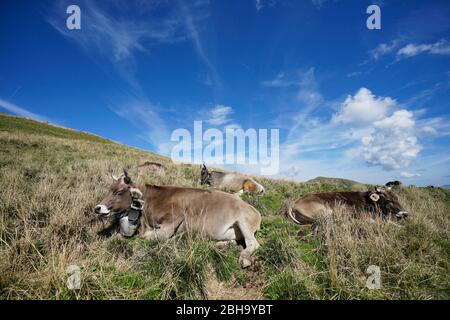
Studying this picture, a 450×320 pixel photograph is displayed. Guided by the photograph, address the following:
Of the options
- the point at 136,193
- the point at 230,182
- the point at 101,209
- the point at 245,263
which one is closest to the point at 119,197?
the point at 136,193

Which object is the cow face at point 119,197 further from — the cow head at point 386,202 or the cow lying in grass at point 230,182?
the cow lying in grass at point 230,182

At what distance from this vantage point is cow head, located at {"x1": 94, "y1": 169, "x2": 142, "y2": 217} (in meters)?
6.71

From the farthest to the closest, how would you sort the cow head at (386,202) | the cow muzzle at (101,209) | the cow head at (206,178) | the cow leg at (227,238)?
the cow head at (206,178) → the cow head at (386,202) → the cow muzzle at (101,209) → the cow leg at (227,238)

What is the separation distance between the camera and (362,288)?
3.87 metres

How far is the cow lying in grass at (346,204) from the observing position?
848 cm

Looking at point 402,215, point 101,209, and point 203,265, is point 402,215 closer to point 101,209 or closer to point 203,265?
point 203,265

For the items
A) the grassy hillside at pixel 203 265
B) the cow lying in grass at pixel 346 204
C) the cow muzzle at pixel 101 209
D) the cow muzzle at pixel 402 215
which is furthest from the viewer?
the cow lying in grass at pixel 346 204

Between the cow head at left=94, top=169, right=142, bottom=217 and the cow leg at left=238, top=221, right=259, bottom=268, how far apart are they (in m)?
2.91

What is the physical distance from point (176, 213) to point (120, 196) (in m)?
1.66

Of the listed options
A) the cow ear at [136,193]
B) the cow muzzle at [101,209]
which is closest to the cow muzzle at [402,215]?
the cow ear at [136,193]

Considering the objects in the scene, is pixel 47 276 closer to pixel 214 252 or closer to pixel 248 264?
pixel 214 252


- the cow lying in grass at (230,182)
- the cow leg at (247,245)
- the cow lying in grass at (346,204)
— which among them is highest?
the cow lying in grass at (230,182)
